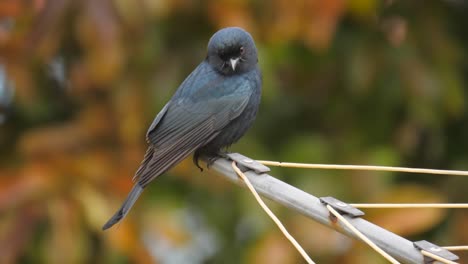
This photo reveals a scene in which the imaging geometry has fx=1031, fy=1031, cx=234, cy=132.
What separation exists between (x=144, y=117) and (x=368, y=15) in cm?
127

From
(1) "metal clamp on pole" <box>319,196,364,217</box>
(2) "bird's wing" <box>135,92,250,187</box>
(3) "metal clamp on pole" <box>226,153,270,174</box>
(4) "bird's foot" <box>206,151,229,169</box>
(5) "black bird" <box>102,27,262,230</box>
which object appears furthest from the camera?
(5) "black bird" <box>102,27,262,230</box>

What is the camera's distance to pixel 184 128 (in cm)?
402

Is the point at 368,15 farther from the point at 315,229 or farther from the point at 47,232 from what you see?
the point at 47,232

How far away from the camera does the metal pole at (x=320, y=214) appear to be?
253cm

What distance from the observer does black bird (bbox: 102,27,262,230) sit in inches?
155

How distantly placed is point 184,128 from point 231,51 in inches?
15.2

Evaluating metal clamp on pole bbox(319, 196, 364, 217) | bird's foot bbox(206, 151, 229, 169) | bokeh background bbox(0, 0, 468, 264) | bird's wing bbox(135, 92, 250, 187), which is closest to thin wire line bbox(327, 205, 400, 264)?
metal clamp on pole bbox(319, 196, 364, 217)

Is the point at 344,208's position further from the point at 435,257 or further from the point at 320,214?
the point at 435,257

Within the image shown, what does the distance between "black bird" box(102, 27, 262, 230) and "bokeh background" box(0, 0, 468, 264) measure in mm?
589

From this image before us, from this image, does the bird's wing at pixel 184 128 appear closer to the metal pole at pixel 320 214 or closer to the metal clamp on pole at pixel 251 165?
the metal clamp on pole at pixel 251 165

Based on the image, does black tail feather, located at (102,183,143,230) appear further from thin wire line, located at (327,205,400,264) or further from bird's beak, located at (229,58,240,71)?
thin wire line, located at (327,205,400,264)

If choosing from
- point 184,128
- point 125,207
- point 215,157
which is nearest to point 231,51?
point 184,128

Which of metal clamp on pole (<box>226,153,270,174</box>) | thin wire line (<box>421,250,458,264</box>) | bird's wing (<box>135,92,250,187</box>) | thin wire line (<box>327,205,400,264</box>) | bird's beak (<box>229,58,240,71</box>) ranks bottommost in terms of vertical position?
thin wire line (<box>421,250,458,264</box>)

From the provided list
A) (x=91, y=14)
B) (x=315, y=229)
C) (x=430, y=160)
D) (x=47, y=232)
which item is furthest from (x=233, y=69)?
(x=430, y=160)
